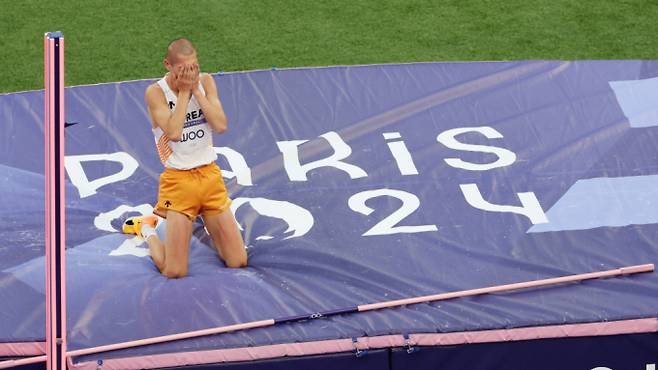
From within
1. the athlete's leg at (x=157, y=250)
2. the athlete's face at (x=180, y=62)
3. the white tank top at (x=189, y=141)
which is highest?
the athlete's face at (x=180, y=62)

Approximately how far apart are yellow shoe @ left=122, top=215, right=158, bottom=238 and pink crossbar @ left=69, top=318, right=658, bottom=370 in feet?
2.94

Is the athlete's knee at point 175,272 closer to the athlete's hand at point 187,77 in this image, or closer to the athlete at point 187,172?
the athlete at point 187,172

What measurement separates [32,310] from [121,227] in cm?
76

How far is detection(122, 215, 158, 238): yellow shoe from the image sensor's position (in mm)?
5488

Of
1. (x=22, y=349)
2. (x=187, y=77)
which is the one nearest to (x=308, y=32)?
(x=187, y=77)

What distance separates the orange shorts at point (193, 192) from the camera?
5.26 metres

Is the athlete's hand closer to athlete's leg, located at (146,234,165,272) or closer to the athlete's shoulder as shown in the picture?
the athlete's shoulder

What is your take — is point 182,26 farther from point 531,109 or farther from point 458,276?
point 458,276

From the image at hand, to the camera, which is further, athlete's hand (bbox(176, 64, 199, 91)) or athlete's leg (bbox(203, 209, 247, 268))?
athlete's leg (bbox(203, 209, 247, 268))

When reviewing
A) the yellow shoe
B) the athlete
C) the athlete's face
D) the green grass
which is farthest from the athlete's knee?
the green grass

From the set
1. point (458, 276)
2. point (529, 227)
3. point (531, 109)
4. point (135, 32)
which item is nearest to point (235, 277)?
point (458, 276)

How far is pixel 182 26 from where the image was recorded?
806cm

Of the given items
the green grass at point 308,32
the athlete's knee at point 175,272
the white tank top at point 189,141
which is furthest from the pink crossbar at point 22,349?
the green grass at point 308,32

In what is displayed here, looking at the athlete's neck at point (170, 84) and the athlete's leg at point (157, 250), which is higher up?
the athlete's neck at point (170, 84)
